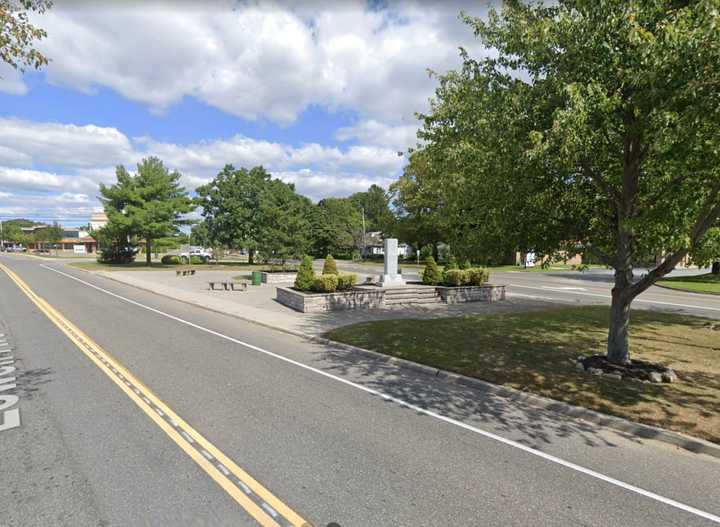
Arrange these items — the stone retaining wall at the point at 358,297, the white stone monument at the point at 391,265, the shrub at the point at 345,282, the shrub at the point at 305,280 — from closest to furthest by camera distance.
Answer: the stone retaining wall at the point at 358,297 → the shrub at the point at 305,280 → the shrub at the point at 345,282 → the white stone monument at the point at 391,265

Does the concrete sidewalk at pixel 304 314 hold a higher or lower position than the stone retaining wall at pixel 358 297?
lower

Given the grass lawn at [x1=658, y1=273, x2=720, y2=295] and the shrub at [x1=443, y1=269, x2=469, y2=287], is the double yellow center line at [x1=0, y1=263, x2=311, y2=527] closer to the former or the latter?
the shrub at [x1=443, y1=269, x2=469, y2=287]

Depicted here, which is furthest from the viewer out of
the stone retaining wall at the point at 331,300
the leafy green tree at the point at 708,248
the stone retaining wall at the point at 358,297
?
the stone retaining wall at the point at 358,297

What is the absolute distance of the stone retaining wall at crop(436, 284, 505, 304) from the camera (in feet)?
62.4

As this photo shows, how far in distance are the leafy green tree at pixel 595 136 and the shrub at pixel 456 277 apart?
10.5 m

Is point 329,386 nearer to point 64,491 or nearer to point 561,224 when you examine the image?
point 64,491

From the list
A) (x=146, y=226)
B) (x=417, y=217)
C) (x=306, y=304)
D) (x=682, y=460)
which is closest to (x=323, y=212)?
(x=417, y=217)

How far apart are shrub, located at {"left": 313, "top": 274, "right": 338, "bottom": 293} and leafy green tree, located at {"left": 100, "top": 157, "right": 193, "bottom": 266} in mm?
33915

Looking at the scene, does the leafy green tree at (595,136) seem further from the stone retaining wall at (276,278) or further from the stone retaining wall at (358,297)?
the stone retaining wall at (276,278)

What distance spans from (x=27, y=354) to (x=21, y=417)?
4332 millimetres

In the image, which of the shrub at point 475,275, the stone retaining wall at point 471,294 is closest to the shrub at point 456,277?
the shrub at point 475,275

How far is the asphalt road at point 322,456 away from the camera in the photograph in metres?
3.81

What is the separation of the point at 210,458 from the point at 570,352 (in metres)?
8.11

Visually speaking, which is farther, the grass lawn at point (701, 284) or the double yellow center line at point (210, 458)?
the grass lawn at point (701, 284)
